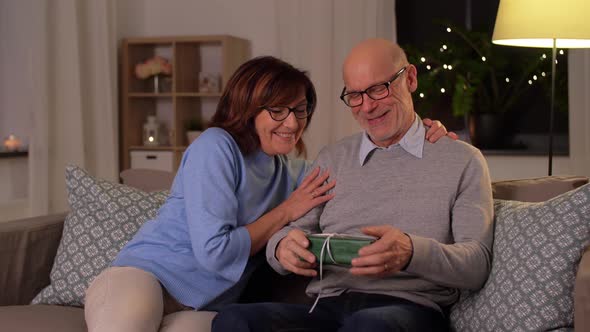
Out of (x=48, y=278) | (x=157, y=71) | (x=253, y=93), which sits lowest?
(x=48, y=278)

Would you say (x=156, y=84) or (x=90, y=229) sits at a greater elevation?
(x=156, y=84)

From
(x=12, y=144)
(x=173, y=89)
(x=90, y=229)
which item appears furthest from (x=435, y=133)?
(x=173, y=89)

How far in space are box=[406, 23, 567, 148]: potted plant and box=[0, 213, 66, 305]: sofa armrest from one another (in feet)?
9.26

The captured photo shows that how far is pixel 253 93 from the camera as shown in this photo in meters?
2.17

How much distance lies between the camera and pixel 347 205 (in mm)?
2135

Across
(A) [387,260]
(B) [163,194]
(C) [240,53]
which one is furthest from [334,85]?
(A) [387,260]

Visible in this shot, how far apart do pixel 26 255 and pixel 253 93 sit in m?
0.87

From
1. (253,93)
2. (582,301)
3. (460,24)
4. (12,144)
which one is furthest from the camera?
(460,24)

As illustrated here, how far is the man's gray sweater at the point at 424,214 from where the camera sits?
74.7 inches

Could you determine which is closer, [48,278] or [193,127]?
[48,278]

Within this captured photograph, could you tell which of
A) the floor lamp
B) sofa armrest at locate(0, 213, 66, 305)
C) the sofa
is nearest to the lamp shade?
the floor lamp

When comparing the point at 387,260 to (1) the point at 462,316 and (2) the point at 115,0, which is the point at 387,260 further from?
(2) the point at 115,0

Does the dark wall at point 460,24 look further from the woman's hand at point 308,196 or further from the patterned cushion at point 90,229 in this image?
the patterned cushion at point 90,229

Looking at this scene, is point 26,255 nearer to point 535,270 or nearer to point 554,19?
point 535,270
